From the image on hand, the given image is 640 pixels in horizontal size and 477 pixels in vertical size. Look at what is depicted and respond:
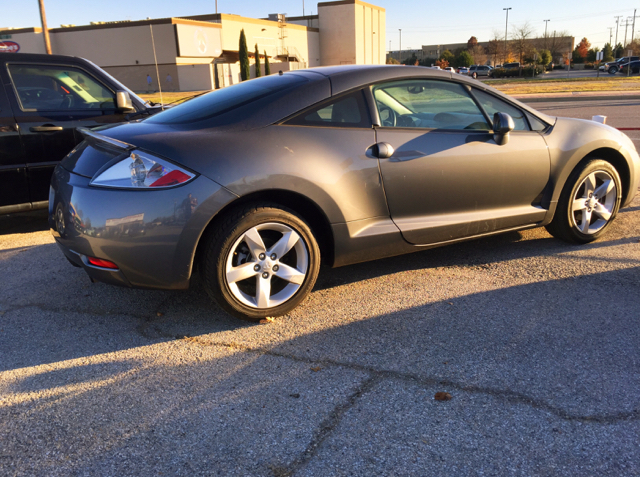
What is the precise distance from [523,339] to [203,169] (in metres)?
2.08

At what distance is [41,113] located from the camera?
5.40 m

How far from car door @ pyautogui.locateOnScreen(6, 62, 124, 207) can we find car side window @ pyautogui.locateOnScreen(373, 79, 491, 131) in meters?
3.33

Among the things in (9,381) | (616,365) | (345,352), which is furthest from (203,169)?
(616,365)

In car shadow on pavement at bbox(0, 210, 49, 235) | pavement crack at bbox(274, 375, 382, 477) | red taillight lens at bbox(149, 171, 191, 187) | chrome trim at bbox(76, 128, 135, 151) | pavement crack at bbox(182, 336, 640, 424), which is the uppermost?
chrome trim at bbox(76, 128, 135, 151)

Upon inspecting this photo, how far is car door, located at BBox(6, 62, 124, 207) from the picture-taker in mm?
5293

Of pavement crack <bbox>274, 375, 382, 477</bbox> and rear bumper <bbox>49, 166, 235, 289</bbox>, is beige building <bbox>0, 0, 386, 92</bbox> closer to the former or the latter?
rear bumper <bbox>49, 166, 235, 289</bbox>

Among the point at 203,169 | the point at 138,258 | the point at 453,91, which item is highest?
the point at 453,91

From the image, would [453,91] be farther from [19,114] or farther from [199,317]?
[19,114]

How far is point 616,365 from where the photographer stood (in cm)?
288

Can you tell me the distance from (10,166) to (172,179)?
9.75ft

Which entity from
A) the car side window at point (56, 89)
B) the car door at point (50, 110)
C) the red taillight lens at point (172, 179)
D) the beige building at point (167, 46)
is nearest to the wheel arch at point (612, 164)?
the red taillight lens at point (172, 179)

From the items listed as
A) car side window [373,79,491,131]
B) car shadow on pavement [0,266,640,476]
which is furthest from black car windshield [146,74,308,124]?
car shadow on pavement [0,266,640,476]

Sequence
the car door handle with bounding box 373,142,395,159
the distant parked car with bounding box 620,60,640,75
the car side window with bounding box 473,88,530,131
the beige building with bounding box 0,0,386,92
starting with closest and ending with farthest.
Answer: the car door handle with bounding box 373,142,395,159, the car side window with bounding box 473,88,530,131, the beige building with bounding box 0,0,386,92, the distant parked car with bounding box 620,60,640,75

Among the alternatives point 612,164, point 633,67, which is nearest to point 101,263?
point 612,164
